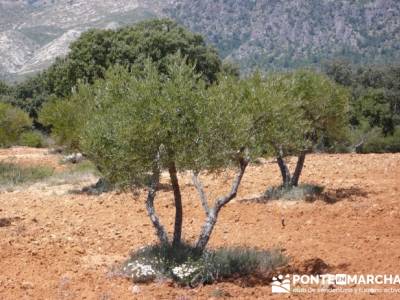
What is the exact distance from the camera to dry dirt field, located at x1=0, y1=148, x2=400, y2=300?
932 cm

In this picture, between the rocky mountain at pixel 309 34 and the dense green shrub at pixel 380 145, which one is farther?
the rocky mountain at pixel 309 34

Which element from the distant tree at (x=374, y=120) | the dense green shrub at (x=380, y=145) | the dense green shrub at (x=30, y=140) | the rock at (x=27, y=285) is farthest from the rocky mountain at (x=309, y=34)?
the rock at (x=27, y=285)

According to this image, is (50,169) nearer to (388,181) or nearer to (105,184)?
(105,184)

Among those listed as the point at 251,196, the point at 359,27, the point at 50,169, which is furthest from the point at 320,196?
the point at 359,27

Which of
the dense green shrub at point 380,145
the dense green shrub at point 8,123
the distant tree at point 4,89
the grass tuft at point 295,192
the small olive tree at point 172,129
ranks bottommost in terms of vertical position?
the dense green shrub at point 380,145

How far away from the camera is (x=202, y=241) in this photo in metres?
10.2

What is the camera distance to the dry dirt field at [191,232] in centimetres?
932

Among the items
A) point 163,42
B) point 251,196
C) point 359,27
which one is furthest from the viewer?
point 359,27

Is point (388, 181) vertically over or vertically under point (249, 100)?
under

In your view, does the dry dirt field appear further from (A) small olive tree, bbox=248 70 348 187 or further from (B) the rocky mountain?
(B) the rocky mountain

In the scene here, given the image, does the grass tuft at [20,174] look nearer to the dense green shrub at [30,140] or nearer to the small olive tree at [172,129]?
the small olive tree at [172,129]

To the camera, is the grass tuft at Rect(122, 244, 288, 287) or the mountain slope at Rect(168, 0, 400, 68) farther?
the mountain slope at Rect(168, 0, 400, 68)

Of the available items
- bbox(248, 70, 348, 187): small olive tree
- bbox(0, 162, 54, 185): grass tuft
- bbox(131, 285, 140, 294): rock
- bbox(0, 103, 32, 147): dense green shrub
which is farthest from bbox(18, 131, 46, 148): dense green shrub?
bbox(131, 285, 140, 294): rock

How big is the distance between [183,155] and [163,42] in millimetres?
29191
